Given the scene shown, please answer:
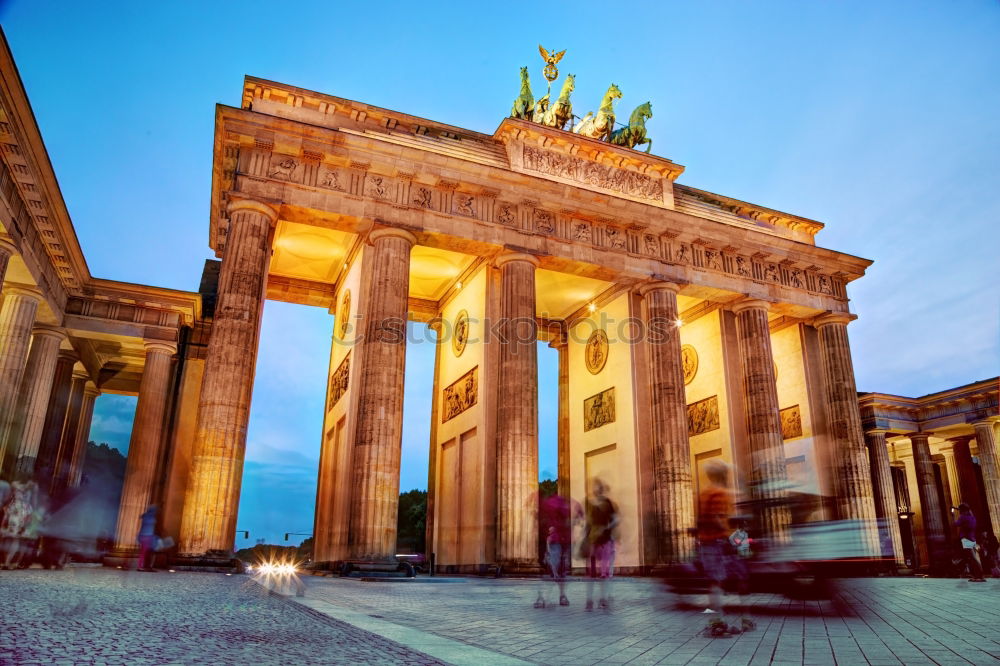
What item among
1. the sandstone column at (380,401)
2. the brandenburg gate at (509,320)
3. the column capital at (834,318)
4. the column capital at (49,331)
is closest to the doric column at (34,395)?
the column capital at (49,331)

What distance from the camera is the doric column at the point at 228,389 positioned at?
15.7 m

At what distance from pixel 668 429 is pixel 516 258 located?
24.0ft

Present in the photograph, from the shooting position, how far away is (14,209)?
16828 millimetres

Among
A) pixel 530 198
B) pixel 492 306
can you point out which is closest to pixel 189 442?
pixel 492 306

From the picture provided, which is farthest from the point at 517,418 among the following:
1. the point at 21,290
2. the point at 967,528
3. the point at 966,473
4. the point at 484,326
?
the point at 966,473

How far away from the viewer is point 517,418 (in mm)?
18922

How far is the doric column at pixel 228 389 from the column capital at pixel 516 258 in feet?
22.4

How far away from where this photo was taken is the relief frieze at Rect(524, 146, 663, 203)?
22641 mm

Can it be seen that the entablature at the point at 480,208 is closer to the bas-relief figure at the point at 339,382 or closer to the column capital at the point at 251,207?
the column capital at the point at 251,207

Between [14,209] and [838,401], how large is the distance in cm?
2705

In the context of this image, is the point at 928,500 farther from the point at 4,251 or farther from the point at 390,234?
the point at 4,251

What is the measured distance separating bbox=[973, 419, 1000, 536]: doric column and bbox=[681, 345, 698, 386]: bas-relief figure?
17.0m

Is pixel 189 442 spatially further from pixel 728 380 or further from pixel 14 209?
pixel 728 380

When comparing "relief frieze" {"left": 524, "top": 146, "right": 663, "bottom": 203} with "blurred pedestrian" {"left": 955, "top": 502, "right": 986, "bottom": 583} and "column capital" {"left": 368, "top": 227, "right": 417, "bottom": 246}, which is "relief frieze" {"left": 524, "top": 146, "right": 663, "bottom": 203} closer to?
"column capital" {"left": 368, "top": 227, "right": 417, "bottom": 246}
